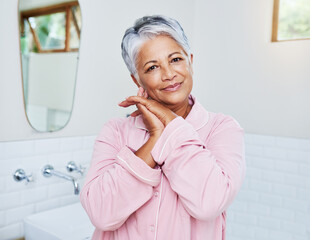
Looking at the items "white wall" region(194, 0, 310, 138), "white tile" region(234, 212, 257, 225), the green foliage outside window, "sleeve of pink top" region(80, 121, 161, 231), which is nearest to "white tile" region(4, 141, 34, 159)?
"sleeve of pink top" region(80, 121, 161, 231)

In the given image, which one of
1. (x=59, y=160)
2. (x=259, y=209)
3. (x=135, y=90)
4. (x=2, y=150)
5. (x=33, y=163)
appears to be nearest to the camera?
(x=2, y=150)

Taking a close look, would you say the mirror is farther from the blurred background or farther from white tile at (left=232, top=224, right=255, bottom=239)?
white tile at (left=232, top=224, right=255, bottom=239)

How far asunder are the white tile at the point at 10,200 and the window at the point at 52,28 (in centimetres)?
74

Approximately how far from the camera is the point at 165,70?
40.3 inches

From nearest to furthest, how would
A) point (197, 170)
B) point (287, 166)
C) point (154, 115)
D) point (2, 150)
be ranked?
1. point (197, 170)
2. point (154, 115)
3. point (2, 150)
4. point (287, 166)

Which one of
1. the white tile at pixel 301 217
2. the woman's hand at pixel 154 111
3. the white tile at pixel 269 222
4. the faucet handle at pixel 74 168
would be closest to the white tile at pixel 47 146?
the faucet handle at pixel 74 168

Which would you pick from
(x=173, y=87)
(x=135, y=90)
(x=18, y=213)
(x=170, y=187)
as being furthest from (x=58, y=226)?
(x=135, y=90)

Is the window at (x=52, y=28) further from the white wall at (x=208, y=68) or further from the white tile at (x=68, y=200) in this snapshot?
the white tile at (x=68, y=200)

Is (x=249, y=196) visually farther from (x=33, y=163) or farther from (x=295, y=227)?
(x=33, y=163)

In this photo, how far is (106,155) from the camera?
0.99m

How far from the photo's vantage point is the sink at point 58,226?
1464 millimetres

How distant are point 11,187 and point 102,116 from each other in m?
0.70

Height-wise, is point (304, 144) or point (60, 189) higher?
point (304, 144)

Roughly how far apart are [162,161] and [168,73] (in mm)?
308
